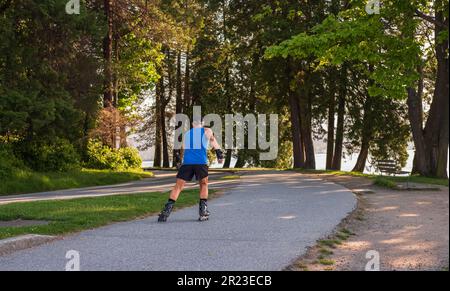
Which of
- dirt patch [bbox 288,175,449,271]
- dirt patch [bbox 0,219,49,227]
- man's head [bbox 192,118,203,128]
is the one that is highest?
man's head [bbox 192,118,203,128]

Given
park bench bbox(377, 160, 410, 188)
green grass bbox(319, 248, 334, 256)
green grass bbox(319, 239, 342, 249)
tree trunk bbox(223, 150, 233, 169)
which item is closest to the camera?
green grass bbox(319, 248, 334, 256)

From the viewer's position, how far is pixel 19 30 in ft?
78.3

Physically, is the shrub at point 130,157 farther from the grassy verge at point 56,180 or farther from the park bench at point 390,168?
the park bench at point 390,168

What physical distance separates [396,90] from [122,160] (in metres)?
16.5

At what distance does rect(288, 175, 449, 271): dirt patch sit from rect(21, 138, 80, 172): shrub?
1498cm

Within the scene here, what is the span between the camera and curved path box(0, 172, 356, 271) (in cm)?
644

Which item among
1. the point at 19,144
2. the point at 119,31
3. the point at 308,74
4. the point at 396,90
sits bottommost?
the point at 19,144

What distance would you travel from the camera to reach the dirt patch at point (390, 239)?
256 inches

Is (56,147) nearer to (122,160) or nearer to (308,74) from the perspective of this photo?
(122,160)

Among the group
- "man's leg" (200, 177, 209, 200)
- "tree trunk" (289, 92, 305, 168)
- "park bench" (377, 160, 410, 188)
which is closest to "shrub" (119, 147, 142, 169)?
"tree trunk" (289, 92, 305, 168)

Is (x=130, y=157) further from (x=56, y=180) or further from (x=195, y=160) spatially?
(x=195, y=160)

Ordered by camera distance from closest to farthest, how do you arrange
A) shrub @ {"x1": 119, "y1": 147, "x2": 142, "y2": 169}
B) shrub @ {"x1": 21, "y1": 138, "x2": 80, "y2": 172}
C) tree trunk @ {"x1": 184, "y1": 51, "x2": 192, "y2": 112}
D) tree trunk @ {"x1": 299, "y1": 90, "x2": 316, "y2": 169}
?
shrub @ {"x1": 21, "y1": 138, "x2": 80, "y2": 172}
shrub @ {"x1": 119, "y1": 147, "x2": 142, "y2": 169}
tree trunk @ {"x1": 299, "y1": 90, "x2": 316, "y2": 169}
tree trunk @ {"x1": 184, "y1": 51, "x2": 192, "y2": 112}

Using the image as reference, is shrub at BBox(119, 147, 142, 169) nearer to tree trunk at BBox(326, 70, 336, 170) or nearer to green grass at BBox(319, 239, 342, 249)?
Result: tree trunk at BBox(326, 70, 336, 170)
